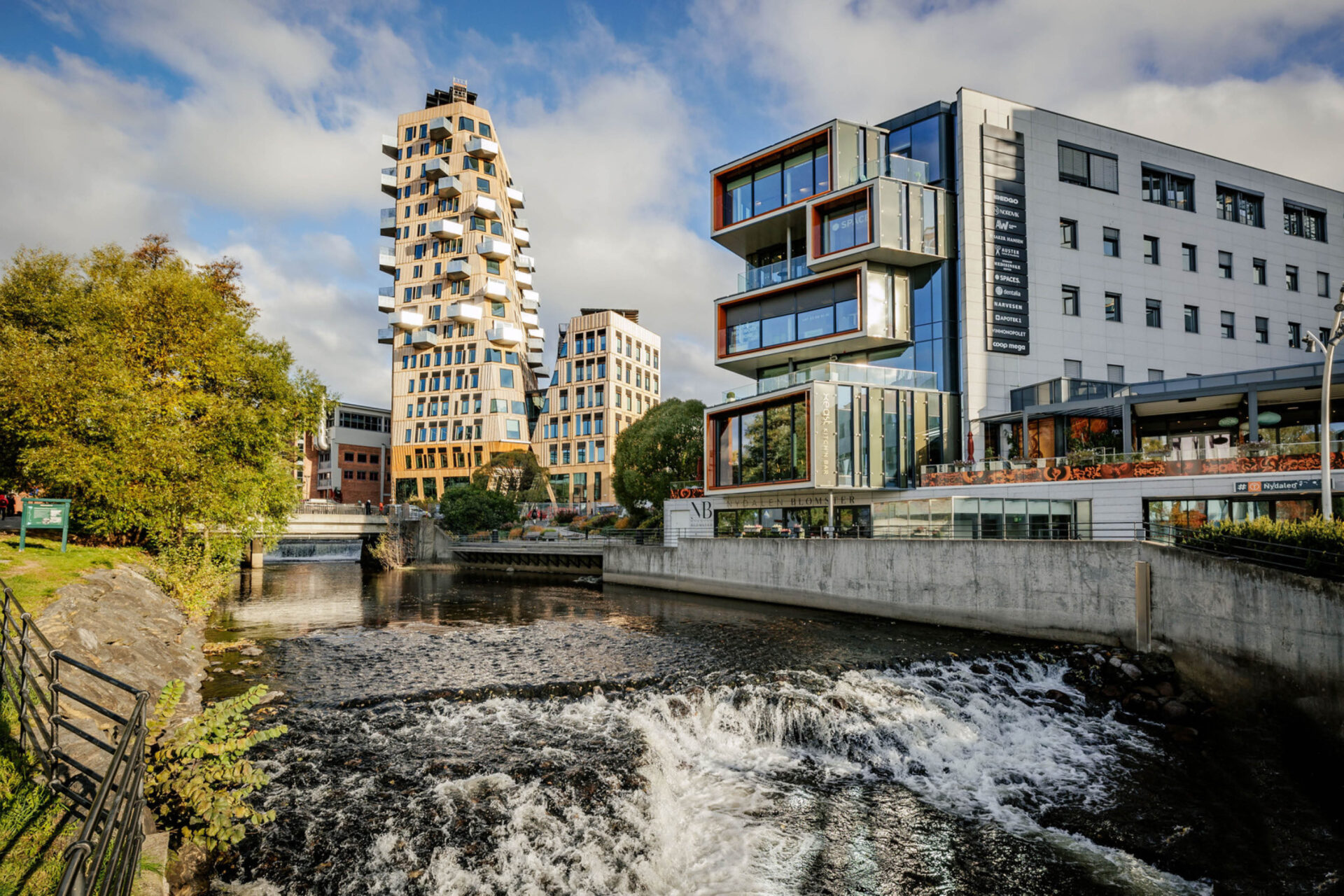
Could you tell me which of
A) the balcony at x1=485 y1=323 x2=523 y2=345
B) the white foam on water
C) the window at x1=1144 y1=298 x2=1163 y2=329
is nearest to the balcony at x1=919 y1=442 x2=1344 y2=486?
the white foam on water

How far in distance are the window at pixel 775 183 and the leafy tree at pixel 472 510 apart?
26.9 m

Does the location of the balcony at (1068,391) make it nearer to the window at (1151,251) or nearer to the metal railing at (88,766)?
the window at (1151,251)

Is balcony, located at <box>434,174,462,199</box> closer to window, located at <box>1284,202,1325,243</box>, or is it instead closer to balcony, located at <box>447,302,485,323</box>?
balcony, located at <box>447,302,485,323</box>

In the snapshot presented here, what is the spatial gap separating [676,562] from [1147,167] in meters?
33.1

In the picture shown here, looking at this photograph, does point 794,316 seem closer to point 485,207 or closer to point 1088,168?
point 1088,168

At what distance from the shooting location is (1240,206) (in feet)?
131

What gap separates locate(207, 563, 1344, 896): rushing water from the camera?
8242mm

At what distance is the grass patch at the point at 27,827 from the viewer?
192 inches

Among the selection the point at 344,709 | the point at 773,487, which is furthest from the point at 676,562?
the point at 344,709

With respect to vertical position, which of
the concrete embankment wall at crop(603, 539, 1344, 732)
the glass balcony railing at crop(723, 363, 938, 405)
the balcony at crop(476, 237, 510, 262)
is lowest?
the concrete embankment wall at crop(603, 539, 1344, 732)

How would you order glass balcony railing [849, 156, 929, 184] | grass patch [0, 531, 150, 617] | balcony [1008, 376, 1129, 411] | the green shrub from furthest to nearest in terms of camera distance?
glass balcony railing [849, 156, 929, 184], balcony [1008, 376, 1129, 411], the green shrub, grass patch [0, 531, 150, 617]

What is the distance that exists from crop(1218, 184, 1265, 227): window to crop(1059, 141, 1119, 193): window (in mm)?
7444

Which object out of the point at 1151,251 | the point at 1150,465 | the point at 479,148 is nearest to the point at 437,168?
the point at 479,148

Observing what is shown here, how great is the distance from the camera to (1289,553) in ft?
48.3
